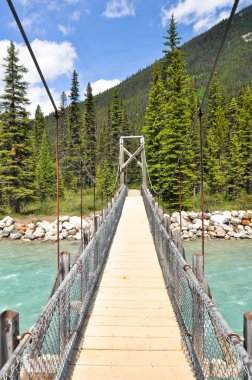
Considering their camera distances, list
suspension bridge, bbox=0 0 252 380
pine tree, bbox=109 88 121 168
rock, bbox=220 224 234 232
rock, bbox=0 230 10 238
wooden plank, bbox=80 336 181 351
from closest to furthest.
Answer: suspension bridge, bbox=0 0 252 380 < wooden plank, bbox=80 336 181 351 < rock, bbox=0 230 10 238 < rock, bbox=220 224 234 232 < pine tree, bbox=109 88 121 168

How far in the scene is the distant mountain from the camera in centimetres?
11856

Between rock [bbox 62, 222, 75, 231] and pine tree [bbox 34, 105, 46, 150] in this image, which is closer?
rock [bbox 62, 222, 75, 231]

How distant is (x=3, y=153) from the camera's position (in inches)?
838

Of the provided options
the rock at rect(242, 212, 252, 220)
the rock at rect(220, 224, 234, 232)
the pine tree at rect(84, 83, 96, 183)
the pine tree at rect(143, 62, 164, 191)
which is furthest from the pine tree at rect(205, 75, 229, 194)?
the pine tree at rect(84, 83, 96, 183)

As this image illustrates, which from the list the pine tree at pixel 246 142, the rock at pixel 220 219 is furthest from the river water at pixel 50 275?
the pine tree at pixel 246 142

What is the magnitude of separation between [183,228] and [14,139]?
515 inches

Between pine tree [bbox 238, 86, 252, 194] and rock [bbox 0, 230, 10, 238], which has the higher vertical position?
pine tree [bbox 238, 86, 252, 194]

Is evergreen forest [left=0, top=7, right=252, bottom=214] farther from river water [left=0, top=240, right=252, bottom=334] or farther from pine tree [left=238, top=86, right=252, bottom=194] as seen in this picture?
river water [left=0, top=240, right=252, bottom=334]

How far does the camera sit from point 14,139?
72.0ft

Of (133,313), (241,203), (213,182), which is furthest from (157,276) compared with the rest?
(213,182)

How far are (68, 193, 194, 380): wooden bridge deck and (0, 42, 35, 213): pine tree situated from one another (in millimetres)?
16842

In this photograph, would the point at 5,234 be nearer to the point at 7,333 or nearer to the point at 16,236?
the point at 16,236

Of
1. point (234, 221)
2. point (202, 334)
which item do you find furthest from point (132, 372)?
point (234, 221)

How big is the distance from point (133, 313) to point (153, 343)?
0.78 m
